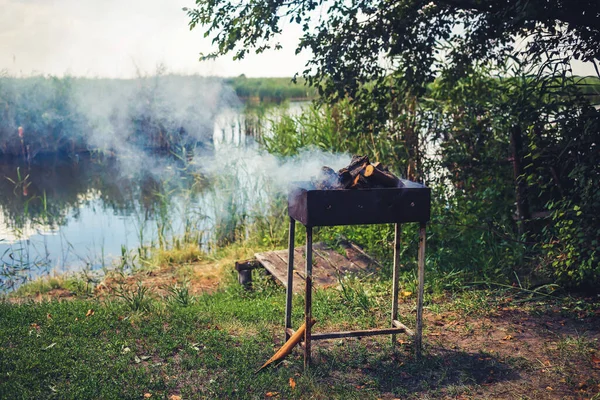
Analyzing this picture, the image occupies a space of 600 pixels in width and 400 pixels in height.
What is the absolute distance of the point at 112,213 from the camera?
35.2 feet

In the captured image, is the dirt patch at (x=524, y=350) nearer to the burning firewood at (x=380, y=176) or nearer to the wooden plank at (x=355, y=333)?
the wooden plank at (x=355, y=333)

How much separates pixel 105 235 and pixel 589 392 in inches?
311

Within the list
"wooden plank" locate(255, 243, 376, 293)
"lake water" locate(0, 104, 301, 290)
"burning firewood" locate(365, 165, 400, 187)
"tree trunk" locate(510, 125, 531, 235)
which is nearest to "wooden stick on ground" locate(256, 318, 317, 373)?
"burning firewood" locate(365, 165, 400, 187)

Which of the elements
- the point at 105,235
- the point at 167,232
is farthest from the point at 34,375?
the point at 105,235

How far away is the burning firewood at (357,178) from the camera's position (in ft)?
12.3

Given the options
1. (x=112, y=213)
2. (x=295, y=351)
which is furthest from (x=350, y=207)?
(x=112, y=213)

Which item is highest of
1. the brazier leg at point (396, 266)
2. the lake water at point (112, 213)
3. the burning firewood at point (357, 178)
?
the burning firewood at point (357, 178)

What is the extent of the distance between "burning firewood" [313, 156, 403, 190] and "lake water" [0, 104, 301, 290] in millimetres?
4499

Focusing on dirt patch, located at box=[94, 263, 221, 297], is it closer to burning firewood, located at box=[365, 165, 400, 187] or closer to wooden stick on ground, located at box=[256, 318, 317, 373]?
wooden stick on ground, located at box=[256, 318, 317, 373]

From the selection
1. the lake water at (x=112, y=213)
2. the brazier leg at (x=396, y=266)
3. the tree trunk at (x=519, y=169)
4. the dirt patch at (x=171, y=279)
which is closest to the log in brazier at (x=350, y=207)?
the brazier leg at (x=396, y=266)

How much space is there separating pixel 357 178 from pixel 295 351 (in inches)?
59.3

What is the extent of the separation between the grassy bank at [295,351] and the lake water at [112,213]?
108 inches

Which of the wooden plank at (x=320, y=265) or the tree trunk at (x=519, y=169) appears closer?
the wooden plank at (x=320, y=265)

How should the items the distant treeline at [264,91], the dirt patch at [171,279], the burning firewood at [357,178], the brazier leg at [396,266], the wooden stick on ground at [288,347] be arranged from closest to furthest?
the burning firewood at [357,178]
the wooden stick on ground at [288,347]
the brazier leg at [396,266]
the dirt patch at [171,279]
the distant treeline at [264,91]
